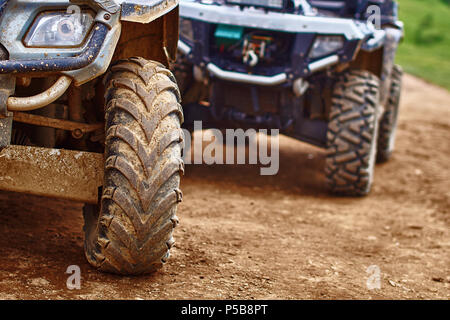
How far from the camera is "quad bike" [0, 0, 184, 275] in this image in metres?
3.09

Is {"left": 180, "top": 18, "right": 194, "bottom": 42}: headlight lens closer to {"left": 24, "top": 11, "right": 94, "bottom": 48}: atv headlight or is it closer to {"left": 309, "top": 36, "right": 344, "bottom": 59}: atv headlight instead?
{"left": 309, "top": 36, "right": 344, "bottom": 59}: atv headlight

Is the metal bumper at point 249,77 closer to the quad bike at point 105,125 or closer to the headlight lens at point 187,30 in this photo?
the headlight lens at point 187,30

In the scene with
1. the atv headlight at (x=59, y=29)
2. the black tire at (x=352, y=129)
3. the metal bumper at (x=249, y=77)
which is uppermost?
the atv headlight at (x=59, y=29)

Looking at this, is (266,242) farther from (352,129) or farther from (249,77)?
(352,129)

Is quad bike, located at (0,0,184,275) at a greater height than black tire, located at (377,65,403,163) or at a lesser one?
greater

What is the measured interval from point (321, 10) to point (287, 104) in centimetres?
196

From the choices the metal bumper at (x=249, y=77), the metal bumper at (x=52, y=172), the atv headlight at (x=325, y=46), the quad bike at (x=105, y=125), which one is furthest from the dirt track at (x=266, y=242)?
the atv headlight at (x=325, y=46)

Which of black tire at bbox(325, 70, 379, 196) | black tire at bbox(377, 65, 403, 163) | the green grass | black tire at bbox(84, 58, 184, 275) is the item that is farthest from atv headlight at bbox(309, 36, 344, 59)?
the green grass

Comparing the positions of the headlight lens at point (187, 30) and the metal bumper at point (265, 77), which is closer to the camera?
the metal bumper at point (265, 77)

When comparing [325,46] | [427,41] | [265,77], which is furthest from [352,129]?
[427,41]

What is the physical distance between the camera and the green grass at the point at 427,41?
877 inches

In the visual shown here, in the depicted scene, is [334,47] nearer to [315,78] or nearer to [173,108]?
[315,78]

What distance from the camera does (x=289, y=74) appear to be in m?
6.14

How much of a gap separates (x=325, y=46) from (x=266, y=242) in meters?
2.22
